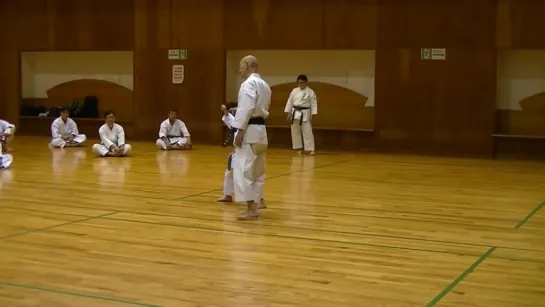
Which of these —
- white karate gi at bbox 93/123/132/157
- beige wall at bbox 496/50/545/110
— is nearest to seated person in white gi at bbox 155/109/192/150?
white karate gi at bbox 93/123/132/157

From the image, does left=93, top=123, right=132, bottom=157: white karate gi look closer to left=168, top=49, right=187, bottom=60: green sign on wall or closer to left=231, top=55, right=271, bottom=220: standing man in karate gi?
left=168, top=49, right=187, bottom=60: green sign on wall

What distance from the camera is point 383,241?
5945 mm

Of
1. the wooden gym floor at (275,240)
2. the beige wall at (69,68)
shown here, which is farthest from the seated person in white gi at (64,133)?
the wooden gym floor at (275,240)

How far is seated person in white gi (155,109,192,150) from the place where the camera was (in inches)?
562

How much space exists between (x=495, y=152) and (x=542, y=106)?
1236 mm

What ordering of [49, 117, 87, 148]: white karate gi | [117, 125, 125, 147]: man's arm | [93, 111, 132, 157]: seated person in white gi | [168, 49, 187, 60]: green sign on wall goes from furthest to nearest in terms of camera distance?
[168, 49, 187, 60]: green sign on wall < [49, 117, 87, 148]: white karate gi < [117, 125, 125, 147]: man's arm < [93, 111, 132, 157]: seated person in white gi

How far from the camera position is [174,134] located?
1445 centimetres

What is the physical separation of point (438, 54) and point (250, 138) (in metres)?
8.44

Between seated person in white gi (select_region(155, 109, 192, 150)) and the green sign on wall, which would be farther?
the green sign on wall

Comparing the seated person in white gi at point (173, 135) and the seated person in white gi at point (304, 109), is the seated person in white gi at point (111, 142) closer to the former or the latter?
the seated person in white gi at point (173, 135)

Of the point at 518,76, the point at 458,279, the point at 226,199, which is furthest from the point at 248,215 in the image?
the point at 518,76

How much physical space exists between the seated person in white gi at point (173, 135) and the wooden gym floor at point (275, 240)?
11.9ft

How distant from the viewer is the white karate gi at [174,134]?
14289 mm

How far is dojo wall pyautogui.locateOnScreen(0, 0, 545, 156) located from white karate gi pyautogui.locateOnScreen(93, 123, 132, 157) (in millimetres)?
3377
